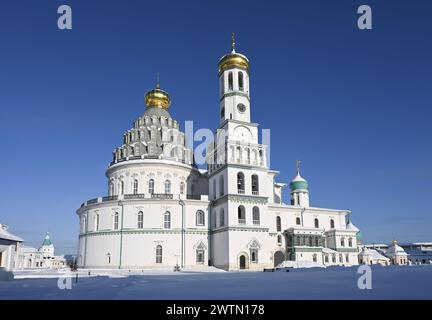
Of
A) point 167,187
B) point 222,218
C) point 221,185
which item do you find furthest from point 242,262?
point 167,187

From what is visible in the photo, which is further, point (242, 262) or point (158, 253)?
point (158, 253)

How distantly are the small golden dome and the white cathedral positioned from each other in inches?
216

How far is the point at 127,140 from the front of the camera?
172 feet

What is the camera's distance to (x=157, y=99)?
5684 centimetres

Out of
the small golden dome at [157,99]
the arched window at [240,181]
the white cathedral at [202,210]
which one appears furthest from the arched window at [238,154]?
the small golden dome at [157,99]

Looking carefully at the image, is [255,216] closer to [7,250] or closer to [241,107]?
[241,107]

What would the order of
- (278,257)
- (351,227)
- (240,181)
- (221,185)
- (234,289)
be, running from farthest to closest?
1. (351,227)
2. (278,257)
3. (221,185)
4. (240,181)
5. (234,289)

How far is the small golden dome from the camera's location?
5681cm

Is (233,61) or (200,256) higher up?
(233,61)

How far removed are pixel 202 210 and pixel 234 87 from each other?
1570cm

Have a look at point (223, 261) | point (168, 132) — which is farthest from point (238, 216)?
point (168, 132)

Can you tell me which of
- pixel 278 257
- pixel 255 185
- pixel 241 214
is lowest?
pixel 278 257
